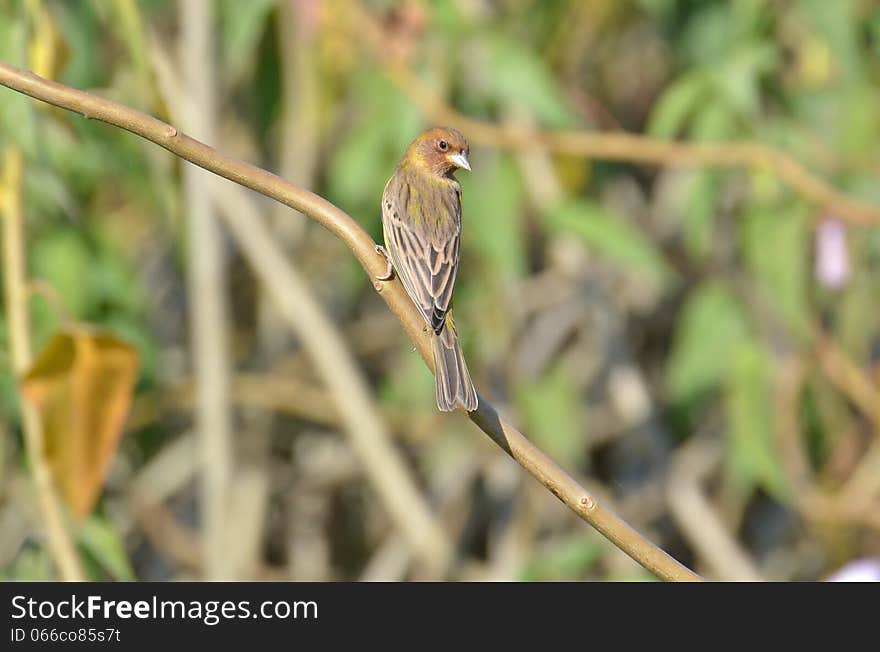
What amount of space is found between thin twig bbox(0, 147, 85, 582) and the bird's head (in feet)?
3.38

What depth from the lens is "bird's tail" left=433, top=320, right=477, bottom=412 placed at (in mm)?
2258

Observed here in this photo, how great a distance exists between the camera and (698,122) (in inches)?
180

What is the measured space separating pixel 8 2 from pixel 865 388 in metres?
3.09

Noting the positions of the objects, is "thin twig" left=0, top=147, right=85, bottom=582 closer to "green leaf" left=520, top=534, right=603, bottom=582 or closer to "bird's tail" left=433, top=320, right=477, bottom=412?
"bird's tail" left=433, top=320, right=477, bottom=412

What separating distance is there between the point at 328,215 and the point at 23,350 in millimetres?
1498

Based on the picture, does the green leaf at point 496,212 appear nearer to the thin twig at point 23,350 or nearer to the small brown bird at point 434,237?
the small brown bird at point 434,237

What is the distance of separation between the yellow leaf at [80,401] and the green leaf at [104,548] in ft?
0.48

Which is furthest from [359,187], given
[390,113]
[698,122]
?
[698,122]

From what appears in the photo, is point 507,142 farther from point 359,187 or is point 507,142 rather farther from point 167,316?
point 167,316

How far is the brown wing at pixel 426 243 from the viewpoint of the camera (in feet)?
9.48

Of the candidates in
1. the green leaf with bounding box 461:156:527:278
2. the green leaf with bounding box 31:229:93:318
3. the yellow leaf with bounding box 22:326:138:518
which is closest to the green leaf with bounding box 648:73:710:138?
the green leaf with bounding box 461:156:527:278

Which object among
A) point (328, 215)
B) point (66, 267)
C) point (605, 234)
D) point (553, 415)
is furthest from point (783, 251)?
point (328, 215)

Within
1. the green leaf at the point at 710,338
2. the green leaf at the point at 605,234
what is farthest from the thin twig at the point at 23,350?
the green leaf at the point at 710,338

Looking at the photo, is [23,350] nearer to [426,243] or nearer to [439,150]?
[426,243]
